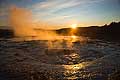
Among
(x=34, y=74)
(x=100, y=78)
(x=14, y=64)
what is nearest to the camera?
(x=100, y=78)

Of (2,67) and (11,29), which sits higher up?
(11,29)

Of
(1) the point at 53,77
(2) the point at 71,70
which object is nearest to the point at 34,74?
(1) the point at 53,77

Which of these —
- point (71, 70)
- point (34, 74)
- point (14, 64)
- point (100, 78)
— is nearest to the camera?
point (100, 78)

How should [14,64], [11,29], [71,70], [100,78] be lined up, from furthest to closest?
[11,29] → [14,64] → [71,70] → [100,78]

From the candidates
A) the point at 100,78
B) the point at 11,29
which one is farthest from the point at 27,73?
the point at 11,29

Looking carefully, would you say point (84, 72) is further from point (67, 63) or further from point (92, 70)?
point (67, 63)

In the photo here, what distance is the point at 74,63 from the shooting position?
13133mm

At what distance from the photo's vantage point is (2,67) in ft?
38.3

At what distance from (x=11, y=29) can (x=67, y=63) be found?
49583 mm

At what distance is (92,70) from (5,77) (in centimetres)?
465

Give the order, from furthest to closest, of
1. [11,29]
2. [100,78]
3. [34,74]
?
1. [11,29]
2. [34,74]
3. [100,78]

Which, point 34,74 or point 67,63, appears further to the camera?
Result: point 67,63

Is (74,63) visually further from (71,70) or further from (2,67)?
(2,67)

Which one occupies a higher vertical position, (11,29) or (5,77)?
(11,29)
